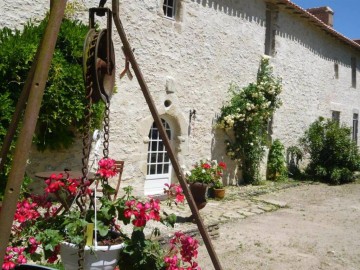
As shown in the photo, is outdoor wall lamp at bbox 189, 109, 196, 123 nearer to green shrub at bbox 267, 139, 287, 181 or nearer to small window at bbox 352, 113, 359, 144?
green shrub at bbox 267, 139, 287, 181

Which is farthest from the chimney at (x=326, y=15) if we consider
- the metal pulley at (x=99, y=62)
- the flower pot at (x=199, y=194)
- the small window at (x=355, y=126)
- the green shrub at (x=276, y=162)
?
the metal pulley at (x=99, y=62)

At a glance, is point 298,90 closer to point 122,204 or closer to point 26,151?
point 122,204

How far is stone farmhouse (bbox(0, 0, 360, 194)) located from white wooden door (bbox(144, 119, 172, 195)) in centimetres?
2

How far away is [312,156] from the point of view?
12344mm

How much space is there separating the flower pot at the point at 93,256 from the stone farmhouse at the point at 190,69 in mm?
4081

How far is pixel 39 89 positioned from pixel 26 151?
0.25 meters

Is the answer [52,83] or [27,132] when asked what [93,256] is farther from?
[52,83]

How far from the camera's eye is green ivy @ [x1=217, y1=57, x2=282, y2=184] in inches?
353

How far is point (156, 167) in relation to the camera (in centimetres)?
799

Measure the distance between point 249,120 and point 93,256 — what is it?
766 cm

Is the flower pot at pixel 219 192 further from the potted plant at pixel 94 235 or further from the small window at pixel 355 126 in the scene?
the small window at pixel 355 126

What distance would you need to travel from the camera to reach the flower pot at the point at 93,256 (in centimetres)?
193

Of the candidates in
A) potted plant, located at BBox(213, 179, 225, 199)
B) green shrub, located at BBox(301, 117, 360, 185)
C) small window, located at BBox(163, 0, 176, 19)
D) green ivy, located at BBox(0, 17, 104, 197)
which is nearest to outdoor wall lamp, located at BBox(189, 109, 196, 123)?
potted plant, located at BBox(213, 179, 225, 199)

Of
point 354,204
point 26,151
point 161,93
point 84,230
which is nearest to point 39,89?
point 26,151
